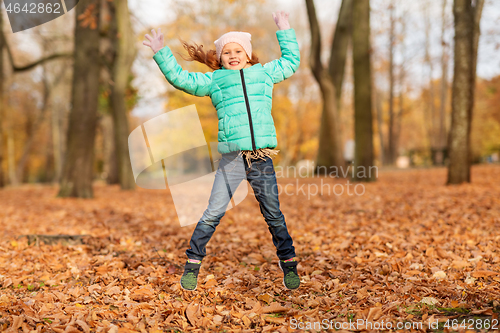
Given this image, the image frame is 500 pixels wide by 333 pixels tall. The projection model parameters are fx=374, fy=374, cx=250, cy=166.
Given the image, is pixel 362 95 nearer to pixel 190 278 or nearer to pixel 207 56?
pixel 207 56

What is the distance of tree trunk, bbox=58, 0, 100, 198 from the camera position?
913 centimetres

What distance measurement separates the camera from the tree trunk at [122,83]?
38.5 ft

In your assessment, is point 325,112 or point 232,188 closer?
point 232,188

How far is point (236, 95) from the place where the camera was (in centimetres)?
287

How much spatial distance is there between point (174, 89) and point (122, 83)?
847 centimetres

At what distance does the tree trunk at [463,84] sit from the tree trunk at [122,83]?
30.1 feet

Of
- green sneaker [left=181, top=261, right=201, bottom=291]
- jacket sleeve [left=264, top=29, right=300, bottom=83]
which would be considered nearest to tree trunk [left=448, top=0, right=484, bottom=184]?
jacket sleeve [left=264, top=29, right=300, bottom=83]

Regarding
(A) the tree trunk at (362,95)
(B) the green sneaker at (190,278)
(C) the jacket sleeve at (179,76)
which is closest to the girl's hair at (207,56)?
(C) the jacket sleeve at (179,76)

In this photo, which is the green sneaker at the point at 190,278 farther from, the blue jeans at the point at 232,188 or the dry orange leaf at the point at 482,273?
the dry orange leaf at the point at 482,273

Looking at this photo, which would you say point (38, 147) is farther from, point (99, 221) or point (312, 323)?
point (312, 323)

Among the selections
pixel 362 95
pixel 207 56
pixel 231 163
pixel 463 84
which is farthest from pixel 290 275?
pixel 362 95

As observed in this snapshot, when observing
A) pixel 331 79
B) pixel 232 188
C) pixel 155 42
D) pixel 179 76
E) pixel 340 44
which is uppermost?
pixel 340 44

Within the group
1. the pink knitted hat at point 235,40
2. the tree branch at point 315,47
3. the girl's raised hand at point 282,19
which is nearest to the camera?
the pink knitted hat at point 235,40

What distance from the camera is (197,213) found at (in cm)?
702
